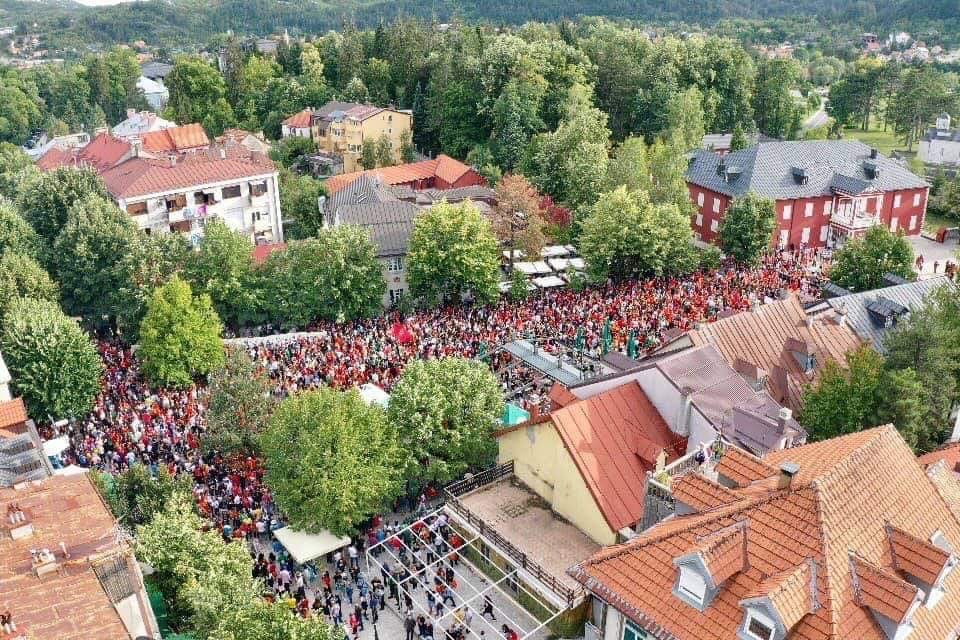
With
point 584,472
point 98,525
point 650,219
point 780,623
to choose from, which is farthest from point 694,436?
point 650,219

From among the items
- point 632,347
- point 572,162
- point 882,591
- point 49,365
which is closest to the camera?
point 882,591

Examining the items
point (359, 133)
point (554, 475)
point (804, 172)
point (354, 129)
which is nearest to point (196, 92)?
point (354, 129)

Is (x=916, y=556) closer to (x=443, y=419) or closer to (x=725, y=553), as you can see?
(x=725, y=553)

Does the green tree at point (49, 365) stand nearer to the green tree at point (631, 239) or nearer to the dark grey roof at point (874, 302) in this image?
the green tree at point (631, 239)

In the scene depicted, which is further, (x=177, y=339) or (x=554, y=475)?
(x=177, y=339)

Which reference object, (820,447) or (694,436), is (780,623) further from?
(694,436)

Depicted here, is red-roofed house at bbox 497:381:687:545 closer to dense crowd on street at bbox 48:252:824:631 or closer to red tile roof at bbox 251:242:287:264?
dense crowd on street at bbox 48:252:824:631

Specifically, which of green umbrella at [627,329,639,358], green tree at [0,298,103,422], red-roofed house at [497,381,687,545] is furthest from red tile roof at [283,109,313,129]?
red-roofed house at [497,381,687,545]

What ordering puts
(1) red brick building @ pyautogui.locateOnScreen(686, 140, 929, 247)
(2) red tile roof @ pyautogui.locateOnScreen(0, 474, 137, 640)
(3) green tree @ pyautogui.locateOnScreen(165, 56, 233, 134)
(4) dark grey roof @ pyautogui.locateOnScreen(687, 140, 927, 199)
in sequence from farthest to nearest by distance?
(3) green tree @ pyautogui.locateOnScreen(165, 56, 233, 134) → (4) dark grey roof @ pyautogui.locateOnScreen(687, 140, 927, 199) → (1) red brick building @ pyautogui.locateOnScreen(686, 140, 929, 247) → (2) red tile roof @ pyautogui.locateOnScreen(0, 474, 137, 640)
